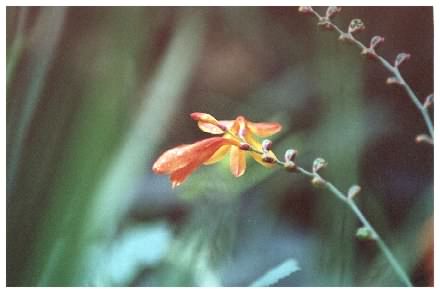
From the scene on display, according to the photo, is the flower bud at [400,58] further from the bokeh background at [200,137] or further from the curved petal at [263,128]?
the curved petal at [263,128]

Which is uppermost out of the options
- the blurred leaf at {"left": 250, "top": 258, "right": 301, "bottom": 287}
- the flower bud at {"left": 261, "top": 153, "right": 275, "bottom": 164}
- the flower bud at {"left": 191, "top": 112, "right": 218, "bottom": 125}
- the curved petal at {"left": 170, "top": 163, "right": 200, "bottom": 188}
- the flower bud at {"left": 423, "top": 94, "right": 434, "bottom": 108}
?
the flower bud at {"left": 423, "top": 94, "right": 434, "bottom": 108}

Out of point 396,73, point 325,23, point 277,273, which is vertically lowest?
point 277,273

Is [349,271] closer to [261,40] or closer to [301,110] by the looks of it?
[301,110]

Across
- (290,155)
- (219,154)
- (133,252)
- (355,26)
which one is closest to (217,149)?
(219,154)

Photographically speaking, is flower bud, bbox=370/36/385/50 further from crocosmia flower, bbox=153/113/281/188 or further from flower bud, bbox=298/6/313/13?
crocosmia flower, bbox=153/113/281/188

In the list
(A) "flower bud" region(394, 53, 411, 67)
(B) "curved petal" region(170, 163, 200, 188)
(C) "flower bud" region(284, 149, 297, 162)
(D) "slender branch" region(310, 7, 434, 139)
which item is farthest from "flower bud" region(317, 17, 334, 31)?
(B) "curved petal" region(170, 163, 200, 188)

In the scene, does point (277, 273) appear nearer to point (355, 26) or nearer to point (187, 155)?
point (187, 155)
